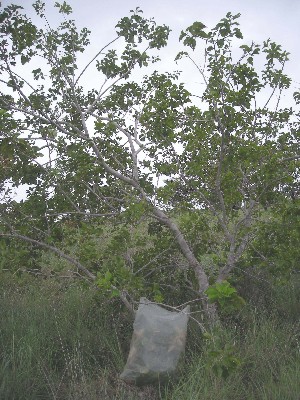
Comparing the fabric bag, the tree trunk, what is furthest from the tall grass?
the tree trunk

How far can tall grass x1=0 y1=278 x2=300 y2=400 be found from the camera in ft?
11.5

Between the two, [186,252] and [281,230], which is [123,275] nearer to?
[186,252]

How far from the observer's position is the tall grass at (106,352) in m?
3.51

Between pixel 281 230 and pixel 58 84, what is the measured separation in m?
2.91

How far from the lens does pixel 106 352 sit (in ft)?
14.9

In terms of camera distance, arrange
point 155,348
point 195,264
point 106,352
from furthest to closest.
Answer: point 195,264, point 106,352, point 155,348

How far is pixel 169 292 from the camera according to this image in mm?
5395

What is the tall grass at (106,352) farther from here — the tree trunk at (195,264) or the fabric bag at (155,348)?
the tree trunk at (195,264)

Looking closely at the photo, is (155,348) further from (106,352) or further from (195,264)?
(195,264)

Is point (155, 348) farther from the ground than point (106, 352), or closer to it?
farther from the ground

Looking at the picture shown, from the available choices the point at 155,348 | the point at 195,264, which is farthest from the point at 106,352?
the point at 195,264

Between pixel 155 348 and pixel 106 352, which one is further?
pixel 106 352

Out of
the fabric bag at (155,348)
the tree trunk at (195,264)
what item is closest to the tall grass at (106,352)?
the fabric bag at (155,348)

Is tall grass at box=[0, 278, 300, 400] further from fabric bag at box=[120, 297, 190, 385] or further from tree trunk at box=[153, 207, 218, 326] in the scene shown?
tree trunk at box=[153, 207, 218, 326]
